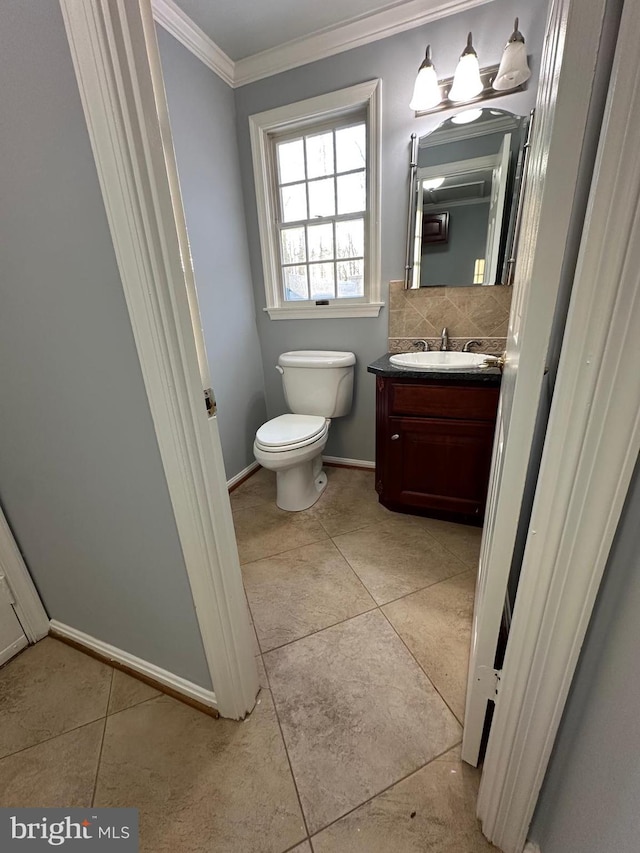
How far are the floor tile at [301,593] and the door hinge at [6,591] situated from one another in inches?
31.9

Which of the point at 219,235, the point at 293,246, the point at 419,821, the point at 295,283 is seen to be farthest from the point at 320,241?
the point at 419,821

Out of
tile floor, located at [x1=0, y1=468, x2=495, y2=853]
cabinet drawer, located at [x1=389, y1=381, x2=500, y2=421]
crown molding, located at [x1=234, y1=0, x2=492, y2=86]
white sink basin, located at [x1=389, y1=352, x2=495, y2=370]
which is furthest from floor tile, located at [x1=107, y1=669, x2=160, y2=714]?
A: crown molding, located at [x1=234, y1=0, x2=492, y2=86]

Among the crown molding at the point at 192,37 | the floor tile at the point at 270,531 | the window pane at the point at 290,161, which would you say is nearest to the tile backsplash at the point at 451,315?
the window pane at the point at 290,161

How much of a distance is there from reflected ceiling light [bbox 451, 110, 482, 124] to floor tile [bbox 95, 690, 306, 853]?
2467 mm

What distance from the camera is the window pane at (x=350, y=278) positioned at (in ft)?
6.73

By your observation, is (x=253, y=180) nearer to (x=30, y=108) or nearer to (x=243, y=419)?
(x=243, y=419)

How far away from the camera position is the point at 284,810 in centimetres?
82

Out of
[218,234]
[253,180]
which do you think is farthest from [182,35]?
[218,234]

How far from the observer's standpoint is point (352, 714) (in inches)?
39.6

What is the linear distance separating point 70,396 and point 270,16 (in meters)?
1.93

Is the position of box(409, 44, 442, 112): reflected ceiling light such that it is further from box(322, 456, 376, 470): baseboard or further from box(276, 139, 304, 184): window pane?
box(322, 456, 376, 470): baseboard

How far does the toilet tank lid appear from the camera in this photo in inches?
79.2

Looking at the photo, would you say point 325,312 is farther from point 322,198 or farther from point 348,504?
point 348,504

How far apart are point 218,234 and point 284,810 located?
2.34 meters
